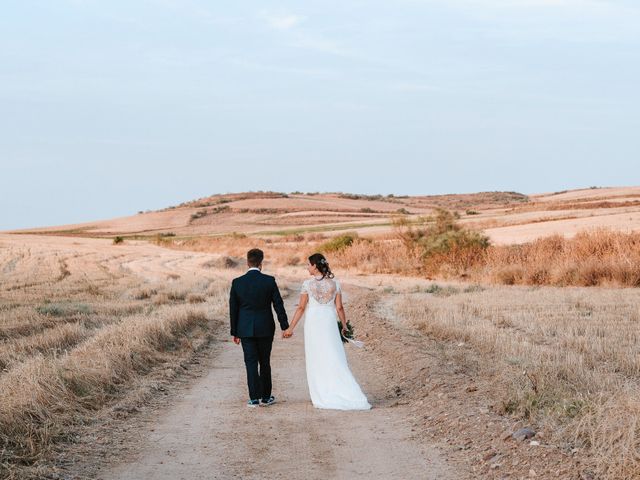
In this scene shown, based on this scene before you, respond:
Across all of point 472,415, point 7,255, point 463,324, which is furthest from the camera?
point 7,255

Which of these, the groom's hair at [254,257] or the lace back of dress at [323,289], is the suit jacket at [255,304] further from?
the lace back of dress at [323,289]

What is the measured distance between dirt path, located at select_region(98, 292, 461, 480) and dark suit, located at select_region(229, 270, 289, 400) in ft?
1.36

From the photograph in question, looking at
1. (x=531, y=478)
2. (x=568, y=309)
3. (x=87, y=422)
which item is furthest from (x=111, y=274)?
(x=531, y=478)

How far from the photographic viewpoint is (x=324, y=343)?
11617 millimetres

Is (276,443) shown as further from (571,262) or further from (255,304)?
(571,262)

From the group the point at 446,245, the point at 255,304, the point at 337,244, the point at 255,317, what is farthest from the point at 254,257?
the point at 337,244

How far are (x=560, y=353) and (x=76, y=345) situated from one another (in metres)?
8.95

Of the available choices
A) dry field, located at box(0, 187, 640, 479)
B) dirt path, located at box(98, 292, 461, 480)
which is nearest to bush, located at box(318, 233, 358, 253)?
dry field, located at box(0, 187, 640, 479)

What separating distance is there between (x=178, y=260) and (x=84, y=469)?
1904 inches

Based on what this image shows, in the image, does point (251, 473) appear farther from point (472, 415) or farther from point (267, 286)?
point (267, 286)

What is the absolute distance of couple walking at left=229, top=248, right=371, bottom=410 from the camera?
1146 cm

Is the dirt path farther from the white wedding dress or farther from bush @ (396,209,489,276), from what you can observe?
bush @ (396,209,489,276)

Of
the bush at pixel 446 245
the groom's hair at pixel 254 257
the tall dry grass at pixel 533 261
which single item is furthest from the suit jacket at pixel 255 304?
the bush at pixel 446 245

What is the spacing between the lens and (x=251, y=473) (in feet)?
26.6
